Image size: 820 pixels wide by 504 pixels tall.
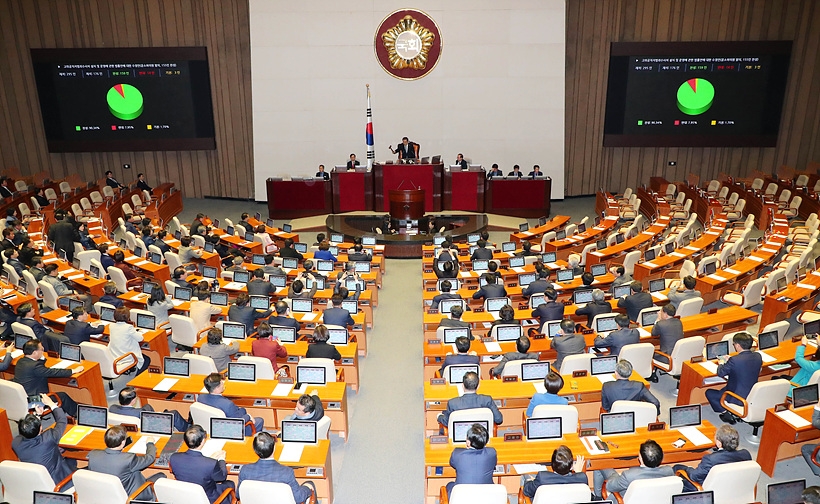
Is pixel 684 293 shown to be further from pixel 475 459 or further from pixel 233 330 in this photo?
pixel 233 330

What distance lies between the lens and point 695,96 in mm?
21328

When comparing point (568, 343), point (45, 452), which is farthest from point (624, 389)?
point (45, 452)

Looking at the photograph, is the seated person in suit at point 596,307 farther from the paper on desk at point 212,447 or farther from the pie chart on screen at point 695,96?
the pie chart on screen at point 695,96

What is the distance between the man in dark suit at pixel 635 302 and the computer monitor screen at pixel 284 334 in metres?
5.36

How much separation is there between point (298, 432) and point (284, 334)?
9.43 feet

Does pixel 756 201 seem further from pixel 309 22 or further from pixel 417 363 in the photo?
pixel 309 22

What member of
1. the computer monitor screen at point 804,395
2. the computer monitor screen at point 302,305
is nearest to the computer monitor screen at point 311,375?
the computer monitor screen at point 302,305

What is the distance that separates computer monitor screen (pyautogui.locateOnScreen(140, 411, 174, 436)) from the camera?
6996 millimetres

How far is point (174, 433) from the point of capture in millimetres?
7074

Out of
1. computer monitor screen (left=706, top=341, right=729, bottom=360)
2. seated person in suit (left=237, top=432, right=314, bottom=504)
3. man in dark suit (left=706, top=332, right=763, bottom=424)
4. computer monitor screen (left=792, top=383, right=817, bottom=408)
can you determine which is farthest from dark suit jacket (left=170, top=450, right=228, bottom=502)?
computer monitor screen (left=706, top=341, right=729, bottom=360)

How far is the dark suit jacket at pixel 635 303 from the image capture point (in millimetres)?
10469

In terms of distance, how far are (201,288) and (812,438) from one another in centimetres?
905

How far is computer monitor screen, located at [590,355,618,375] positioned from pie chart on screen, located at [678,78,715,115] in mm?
15900

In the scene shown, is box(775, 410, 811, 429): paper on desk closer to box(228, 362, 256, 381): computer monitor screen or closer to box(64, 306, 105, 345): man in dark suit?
box(228, 362, 256, 381): computer monitor screen
